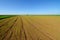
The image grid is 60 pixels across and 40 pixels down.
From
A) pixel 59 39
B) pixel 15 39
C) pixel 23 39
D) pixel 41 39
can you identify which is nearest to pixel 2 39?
pixel 15 39

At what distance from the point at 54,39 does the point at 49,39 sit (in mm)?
371

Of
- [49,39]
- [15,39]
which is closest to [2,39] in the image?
[15,39]

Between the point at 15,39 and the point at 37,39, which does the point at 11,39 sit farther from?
the point at 37,39

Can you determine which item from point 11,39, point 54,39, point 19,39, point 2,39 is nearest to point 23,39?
point 19,39

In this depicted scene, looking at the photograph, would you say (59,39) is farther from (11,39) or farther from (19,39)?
(11,39)

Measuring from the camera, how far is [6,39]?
717 cm

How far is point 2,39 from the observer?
7215mm

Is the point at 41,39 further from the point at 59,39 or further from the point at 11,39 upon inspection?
the point at 11,39

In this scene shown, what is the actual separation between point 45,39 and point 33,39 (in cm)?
87

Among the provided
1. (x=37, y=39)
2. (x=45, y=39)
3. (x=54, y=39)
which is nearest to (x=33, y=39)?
(x=37, y=39)

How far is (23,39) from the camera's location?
279 inches

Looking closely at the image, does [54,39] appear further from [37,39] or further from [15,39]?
[15,39]

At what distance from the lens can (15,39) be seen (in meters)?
7.20

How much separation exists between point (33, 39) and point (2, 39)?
2.18 m
